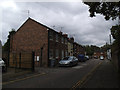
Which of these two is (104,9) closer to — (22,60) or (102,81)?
(102,81)

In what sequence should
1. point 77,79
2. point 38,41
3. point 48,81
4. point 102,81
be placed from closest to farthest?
point 48,81
point 102,81
point 77,79
point 38,41

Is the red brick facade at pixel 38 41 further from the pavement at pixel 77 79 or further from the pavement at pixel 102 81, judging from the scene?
the pavement at pixel 102 81

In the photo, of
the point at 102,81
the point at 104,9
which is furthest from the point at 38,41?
the point at 102,81

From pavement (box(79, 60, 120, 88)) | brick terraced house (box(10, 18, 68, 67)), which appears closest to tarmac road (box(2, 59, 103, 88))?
pavement (box(79, 60, 120, 88))

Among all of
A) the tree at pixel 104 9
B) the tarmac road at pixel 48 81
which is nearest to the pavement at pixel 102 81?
the tarmac road at pixel 48 81

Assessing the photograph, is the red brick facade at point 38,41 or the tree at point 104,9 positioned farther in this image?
the red brick facade at point 38,41

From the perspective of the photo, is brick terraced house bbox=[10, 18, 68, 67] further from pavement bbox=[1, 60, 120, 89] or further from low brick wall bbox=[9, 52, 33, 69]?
pavement bbox=[1, 60, 120, 89]

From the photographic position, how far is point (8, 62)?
18.7m

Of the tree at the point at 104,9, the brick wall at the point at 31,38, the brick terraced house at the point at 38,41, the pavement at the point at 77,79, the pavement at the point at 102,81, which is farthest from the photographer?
the brick wall at the point at 31,38

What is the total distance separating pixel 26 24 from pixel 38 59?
733 centimetres

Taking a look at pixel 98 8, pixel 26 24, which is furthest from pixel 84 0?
pixel 26 24

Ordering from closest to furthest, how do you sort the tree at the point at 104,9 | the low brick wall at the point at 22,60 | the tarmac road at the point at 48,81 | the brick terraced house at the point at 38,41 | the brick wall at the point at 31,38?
the tarmac road at the point at 48,81
the tree at the point at 104,9
the low brick wall at the point at 22,60
the brick terraced house at the point at 38,41
the brick wall at the point at 31,38

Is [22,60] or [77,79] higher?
[22,60]

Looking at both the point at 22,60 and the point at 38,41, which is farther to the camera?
the point at 38,41
